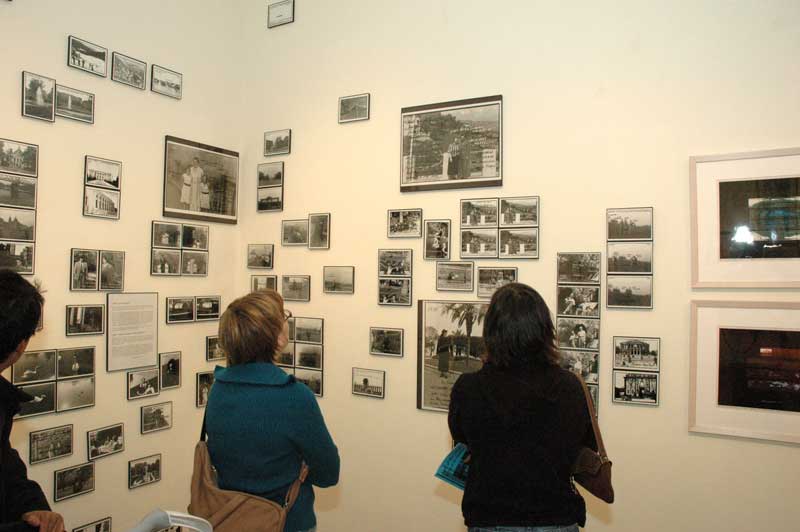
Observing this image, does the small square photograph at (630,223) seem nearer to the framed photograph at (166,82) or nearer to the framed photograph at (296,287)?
the framed photograph at (296,287)

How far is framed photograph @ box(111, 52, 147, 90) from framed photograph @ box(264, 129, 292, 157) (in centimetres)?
82

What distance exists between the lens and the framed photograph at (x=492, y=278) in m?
2.90

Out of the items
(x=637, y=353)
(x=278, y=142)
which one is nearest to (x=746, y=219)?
(x=637, y=353)

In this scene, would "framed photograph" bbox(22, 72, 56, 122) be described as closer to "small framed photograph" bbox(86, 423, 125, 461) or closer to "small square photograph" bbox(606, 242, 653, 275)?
"small framed photograph" bbox(86, 423, 125, 461)

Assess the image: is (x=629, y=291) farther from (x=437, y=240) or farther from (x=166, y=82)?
(x=166, y=82)

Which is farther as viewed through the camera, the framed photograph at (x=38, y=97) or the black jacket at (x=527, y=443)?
the framed photograph at (x=38, y=97)

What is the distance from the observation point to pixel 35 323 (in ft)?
5.29

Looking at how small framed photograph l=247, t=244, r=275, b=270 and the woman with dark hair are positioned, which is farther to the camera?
small framed photograph l=247, t=244, r=275, b=270

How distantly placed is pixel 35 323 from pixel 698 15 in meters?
3.02

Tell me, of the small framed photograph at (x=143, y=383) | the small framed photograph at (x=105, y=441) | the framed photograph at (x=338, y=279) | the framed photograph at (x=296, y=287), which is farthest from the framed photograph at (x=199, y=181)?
the small framed photograph at (x=105, y=441)

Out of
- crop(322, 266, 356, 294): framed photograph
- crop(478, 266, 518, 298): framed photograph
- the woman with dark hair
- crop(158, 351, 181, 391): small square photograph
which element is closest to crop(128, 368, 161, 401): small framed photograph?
crop(158, 351, 181, 391): small square photograph

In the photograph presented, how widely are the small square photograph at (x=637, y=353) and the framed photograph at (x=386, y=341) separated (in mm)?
1197

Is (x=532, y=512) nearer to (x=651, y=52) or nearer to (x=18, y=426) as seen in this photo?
(x=651, y=52)

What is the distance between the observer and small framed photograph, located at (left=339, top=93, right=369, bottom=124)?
3348 millimetres
